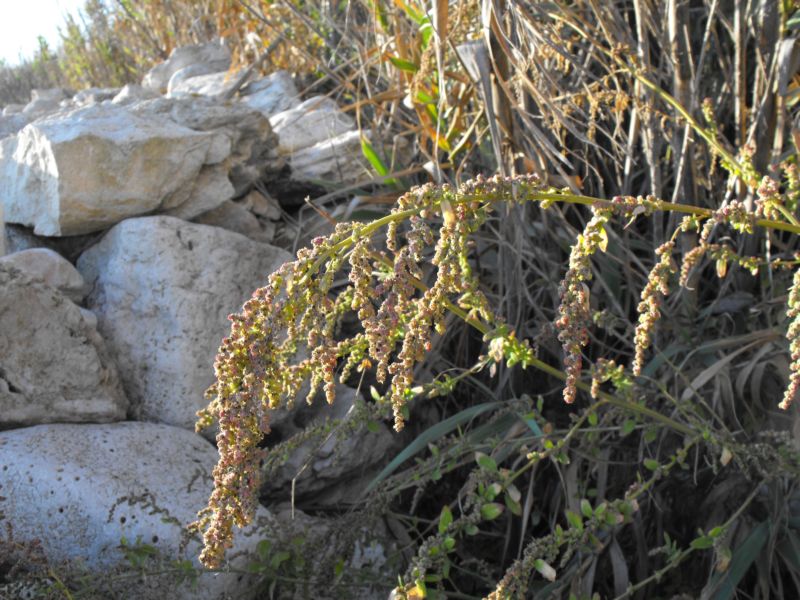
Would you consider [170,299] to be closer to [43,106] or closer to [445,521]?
[445,521]

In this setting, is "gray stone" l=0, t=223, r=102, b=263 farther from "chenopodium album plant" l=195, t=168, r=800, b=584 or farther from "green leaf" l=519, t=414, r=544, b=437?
"chenopodium album plant" l=195, t=168, r=800, b=584

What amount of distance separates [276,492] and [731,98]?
5.11ft

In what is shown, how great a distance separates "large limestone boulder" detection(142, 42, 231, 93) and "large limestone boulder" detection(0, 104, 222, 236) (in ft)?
8.32

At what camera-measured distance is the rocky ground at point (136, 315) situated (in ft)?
5.89

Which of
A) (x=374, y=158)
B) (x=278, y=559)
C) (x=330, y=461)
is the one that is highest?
(x=374, y=158)

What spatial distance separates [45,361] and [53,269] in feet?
1.11

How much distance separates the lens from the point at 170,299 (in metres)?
2.27

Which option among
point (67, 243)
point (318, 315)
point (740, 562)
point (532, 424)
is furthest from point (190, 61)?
point (318, 315)

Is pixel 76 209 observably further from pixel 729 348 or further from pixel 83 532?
pixel 729 348

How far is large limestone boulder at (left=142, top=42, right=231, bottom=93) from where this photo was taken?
5063 mm

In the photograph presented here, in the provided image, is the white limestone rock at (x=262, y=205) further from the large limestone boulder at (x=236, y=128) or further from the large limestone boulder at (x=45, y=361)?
the large limestone boulder at (x=45, y=361)

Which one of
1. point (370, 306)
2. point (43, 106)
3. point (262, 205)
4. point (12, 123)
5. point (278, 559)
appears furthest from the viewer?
point (43, 106)

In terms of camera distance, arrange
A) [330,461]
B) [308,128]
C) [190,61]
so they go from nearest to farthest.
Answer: [330,461] → [308,128] → [190,61]

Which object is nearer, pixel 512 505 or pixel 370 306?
pixel 370 306
